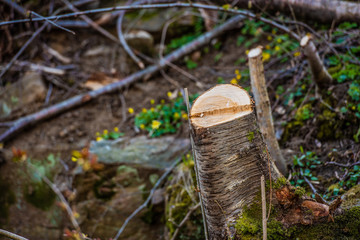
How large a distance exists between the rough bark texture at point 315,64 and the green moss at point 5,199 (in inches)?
179

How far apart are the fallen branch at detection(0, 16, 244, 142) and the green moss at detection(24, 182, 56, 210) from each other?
40.3 inches

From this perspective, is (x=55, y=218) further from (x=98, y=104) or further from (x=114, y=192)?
(x=98, y=104)

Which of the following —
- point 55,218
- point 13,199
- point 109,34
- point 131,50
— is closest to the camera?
point 55,218

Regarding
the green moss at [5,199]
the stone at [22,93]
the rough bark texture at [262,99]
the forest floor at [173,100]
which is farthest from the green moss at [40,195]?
the rough bark texture at [262,99]

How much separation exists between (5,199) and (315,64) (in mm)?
4736

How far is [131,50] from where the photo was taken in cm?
529

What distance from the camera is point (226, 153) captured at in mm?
1643

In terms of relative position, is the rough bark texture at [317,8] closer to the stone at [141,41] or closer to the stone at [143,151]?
the stone at [141,41]

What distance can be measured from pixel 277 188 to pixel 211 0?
3.54 m

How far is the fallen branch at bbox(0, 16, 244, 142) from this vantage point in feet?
14.9

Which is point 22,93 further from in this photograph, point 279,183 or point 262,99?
point 279,183

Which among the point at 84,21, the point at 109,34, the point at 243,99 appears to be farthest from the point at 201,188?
→ the point at 84,21

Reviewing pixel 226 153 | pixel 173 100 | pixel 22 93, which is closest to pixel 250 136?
pixel 226 153

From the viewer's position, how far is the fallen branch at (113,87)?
4543 millimetres
